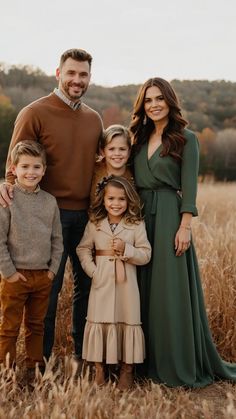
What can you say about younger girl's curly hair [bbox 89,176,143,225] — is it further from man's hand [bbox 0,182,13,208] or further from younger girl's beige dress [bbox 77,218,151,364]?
man's hand [bbox 0,182,13,208]

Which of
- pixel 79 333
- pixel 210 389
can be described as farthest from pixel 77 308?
pixel 210 389

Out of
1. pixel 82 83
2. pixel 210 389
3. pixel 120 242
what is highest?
pixel 82 83

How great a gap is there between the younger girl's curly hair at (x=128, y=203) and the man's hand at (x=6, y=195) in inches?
25.3

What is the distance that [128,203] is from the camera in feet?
13.0

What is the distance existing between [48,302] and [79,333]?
61cm

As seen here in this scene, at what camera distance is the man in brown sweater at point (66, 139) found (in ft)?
13.0

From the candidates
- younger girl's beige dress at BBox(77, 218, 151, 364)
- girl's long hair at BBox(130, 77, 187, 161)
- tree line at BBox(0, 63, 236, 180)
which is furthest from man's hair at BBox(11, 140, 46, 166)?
tree line at BBox(0, 63, 236, 180)

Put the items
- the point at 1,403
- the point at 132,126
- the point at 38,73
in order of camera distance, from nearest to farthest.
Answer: the point at 1,403
the point at 132,126
the point at 38,73

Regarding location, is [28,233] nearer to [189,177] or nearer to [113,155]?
[113,155]

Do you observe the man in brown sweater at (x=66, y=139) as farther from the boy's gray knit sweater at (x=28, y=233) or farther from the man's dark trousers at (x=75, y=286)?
the boy's gray knit sweater at (x=28, y=233)

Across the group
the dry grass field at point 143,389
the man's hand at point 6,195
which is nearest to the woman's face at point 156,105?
the man's hand at point 6,195

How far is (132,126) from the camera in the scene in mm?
4219

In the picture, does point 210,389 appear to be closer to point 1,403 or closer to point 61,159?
point 1,403

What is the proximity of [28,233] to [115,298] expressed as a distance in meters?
0.76
